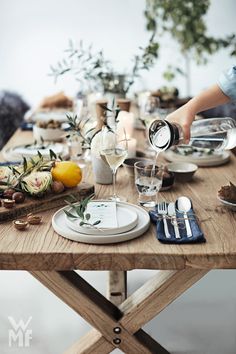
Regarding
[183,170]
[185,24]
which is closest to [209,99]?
[183,170]

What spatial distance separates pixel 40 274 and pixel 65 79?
438cm

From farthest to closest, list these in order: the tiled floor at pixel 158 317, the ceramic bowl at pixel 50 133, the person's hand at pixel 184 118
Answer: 1. the ceramic bowl at pixel 50 133
2. the tiled floor at pixel 158 317
3. the person's hand at pixel 184 118

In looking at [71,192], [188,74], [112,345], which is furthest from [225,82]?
[188,74]

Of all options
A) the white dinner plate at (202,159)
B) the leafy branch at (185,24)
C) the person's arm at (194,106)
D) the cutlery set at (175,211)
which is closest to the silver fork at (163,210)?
the cutlery set at (175,211)

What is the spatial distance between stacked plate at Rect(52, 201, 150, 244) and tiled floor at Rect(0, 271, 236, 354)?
2.95ft

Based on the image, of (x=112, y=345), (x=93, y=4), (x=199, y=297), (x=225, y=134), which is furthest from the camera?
(x=93, y=4)

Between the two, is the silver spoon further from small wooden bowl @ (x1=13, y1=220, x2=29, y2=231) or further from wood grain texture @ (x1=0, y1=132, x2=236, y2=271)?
small wooden bowl @ (x1=13, y1=220, x2=29, y2=231)

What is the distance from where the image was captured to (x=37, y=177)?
6.46 feet

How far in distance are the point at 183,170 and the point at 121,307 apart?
69 centimetres

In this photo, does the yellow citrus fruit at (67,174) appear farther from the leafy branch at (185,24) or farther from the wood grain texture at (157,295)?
the leafy branch at (185,24)

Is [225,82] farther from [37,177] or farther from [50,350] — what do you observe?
[50,350]

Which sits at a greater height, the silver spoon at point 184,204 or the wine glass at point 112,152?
the wine glass at point 112,152

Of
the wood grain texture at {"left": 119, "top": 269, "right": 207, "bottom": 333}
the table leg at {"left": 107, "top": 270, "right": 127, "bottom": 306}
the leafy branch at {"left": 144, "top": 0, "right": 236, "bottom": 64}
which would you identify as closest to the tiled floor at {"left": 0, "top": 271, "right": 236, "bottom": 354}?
the table leg at {"left": 107, "top": 270, "right": 127, "bottom": 306}

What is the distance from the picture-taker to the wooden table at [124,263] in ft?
5.24
